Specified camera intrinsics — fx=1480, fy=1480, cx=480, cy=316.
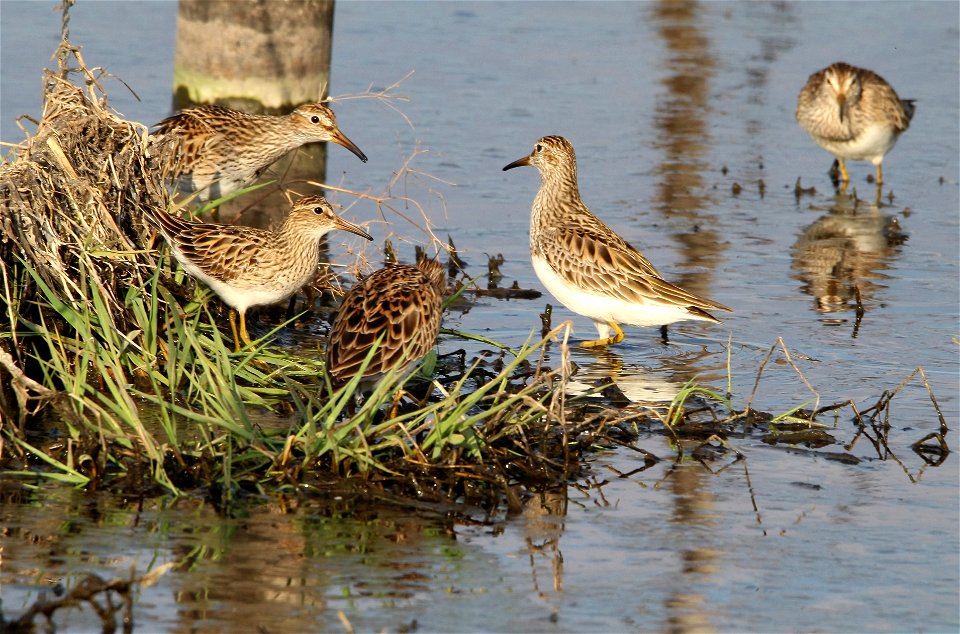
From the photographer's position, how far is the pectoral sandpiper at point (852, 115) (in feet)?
47.3

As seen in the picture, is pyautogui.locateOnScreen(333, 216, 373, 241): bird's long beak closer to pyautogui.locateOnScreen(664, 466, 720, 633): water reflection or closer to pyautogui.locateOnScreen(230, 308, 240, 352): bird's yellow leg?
pyautogui.locateOnScreen(230, 308, 240, 352): bird's yellow leg

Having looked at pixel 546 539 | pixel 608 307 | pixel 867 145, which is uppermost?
pixel 867 145

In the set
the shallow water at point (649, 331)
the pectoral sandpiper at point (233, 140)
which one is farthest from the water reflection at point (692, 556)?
the pectoral sandpiper at point (233, 140)

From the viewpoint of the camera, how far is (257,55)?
13328 mm

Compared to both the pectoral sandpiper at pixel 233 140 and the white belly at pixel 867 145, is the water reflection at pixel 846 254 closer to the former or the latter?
the white belly at pixel 867 145

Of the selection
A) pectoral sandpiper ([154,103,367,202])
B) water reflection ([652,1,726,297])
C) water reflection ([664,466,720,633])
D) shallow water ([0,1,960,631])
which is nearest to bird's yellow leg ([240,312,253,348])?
shallow water ([0,1,960,631])

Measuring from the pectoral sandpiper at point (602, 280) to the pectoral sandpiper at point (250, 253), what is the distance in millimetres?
1367

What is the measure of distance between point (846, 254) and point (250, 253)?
216 inches

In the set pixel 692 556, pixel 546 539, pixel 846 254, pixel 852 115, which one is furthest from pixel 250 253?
pixel 852 115

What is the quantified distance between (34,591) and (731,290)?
6.36 metres

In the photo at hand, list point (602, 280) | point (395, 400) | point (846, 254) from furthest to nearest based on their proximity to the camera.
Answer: point (846, 254), point (602, 280), point (395, 400)

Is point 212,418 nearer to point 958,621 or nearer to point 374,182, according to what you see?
point 958,621

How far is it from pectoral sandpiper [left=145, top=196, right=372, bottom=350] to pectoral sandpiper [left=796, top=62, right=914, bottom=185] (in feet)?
24.2

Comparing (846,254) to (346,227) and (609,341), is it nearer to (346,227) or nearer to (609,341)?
(609,341)
